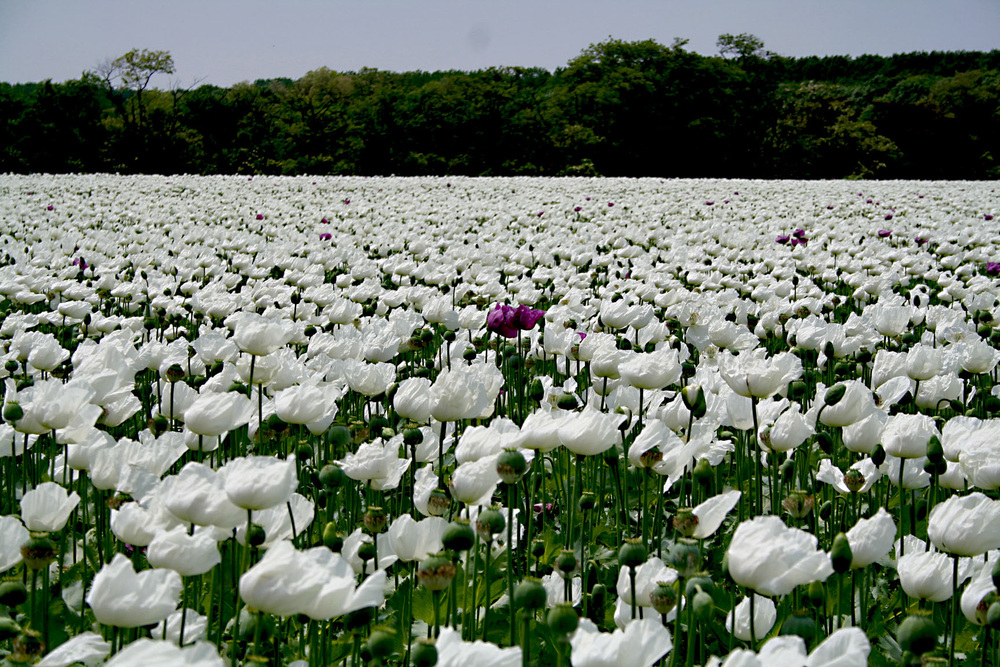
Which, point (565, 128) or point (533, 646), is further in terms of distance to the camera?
point (565, 128)

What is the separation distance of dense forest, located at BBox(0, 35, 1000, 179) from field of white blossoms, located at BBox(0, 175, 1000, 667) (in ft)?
149

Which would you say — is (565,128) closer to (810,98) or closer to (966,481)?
(810,98)

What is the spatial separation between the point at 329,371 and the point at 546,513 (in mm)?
1038

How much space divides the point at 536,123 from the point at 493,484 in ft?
174

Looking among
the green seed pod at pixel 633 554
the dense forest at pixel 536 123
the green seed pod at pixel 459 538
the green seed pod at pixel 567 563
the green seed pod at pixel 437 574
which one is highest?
the dense forest at pixel 536 123

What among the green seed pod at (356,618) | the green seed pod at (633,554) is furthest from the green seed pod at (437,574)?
the green seed pod at (633,554)

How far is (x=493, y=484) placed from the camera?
6.44ft

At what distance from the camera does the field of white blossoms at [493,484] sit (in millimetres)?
1527

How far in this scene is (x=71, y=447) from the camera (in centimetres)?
244

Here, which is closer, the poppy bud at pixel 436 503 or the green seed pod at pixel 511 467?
the green seed pod at pixel 511 467

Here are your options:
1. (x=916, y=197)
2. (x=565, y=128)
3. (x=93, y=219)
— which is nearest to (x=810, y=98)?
(x=565, y=128)

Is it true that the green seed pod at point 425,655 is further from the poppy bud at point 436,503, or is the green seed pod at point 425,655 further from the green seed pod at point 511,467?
the poppy bud at point 436,503

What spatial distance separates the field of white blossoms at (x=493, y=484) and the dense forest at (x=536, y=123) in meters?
45.3

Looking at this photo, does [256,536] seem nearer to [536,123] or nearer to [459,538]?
[459,538]
